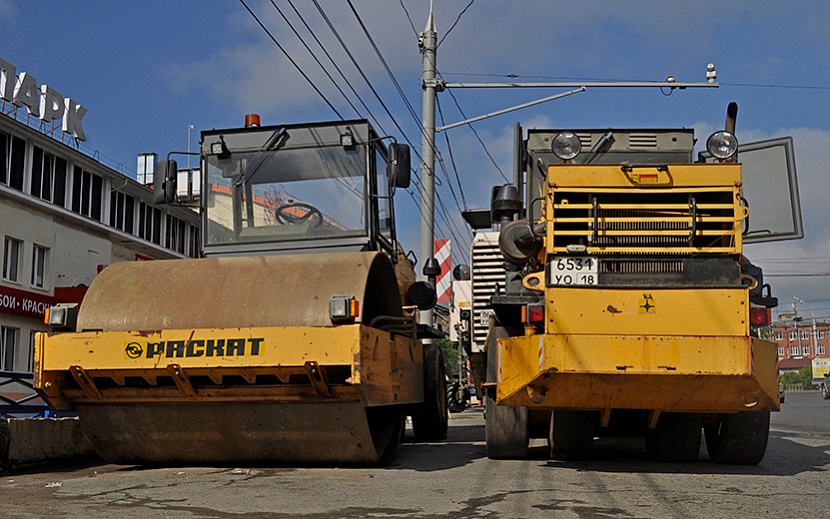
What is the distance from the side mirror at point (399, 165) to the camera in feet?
33.0

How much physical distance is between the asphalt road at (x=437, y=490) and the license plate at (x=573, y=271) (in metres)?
1.61

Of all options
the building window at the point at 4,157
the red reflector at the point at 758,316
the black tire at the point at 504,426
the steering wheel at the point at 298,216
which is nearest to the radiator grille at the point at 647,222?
the red reflector at the point at 758,316

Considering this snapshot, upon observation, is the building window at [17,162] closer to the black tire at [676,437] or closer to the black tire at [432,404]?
the black tire at [432,404]

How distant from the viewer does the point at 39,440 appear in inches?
369

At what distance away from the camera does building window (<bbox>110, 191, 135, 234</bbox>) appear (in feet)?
125

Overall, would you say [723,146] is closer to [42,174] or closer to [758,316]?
[758,316]

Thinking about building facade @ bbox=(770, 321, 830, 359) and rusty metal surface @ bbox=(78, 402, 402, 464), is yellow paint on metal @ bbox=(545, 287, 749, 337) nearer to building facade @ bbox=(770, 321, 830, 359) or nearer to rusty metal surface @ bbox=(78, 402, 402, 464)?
rusty metal surface @ bbox=(78, 402, 402, 464)

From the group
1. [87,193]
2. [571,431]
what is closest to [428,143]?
[571,431]

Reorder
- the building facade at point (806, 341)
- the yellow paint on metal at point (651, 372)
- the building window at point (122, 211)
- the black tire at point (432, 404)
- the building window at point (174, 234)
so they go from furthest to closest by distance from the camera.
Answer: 1. the building facade at point (806, 341)
2. the building window at point (174, 234)
3. the building window at point (122, 211)
4. the black tire at point (432, 404)
5. the yellow paint on metal at point (651, 372)

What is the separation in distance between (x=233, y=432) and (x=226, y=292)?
3.94ft

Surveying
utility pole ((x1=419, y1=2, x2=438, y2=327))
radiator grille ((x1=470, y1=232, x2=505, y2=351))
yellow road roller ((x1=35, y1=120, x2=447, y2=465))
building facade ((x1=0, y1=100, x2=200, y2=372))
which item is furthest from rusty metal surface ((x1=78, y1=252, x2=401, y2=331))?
building facade ((x1=0, y1=100, x2=200, y2=372))

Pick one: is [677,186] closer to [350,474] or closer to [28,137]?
[350,474]

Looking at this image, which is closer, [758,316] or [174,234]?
[758,316]

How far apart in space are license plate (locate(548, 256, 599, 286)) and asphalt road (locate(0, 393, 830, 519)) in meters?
1.61
